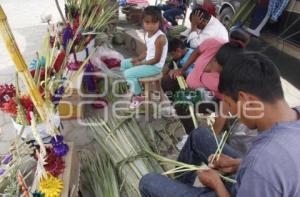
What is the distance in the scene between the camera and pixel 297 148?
41.2 inches

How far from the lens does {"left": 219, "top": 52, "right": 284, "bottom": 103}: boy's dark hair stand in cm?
118

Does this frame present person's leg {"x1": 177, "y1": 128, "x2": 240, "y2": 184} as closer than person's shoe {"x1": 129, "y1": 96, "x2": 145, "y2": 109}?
Yes

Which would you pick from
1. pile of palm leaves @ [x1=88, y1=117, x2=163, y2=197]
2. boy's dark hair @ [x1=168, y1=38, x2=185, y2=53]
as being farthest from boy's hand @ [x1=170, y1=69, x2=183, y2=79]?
pile of palm leaves @ [x1=88, y1=117, x2=163, y2=197]

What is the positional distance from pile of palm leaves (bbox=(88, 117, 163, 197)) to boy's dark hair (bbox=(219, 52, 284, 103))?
119 centimetres

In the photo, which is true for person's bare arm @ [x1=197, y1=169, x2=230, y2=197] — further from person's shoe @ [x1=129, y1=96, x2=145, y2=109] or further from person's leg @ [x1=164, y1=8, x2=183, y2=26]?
person's leg @ [x1=164, y1=8, x2=183, y2=26]

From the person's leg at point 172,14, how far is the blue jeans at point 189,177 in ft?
14.7

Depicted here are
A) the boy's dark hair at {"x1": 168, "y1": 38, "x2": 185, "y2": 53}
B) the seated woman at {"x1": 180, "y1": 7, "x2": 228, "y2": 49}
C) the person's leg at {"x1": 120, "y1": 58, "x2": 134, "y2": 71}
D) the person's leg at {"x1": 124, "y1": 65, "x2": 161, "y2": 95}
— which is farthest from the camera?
the person's leg at {"x1": 120, "y1": 58, "x2": 134, "y2": 71}

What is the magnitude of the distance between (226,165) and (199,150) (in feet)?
0.87

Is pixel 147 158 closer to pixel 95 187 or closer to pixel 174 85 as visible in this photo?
pixel 95 187

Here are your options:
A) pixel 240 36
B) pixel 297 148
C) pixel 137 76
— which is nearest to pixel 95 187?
pixel 137 76

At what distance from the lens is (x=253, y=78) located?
1.19 metres

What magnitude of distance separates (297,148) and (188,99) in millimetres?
1686

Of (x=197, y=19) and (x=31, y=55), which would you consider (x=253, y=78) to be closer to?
(x=197, y=19)

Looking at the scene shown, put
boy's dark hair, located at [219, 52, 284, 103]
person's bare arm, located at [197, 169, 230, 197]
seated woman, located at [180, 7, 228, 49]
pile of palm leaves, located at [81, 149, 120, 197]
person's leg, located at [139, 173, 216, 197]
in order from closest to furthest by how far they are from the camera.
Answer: boy's dark hair, located at [219, 52, 284, 103]
person's bare arm, located at [197, 169, 230, 197]
person's leg, located at [139, 173, 216, 197]
pile of palm leaves, located at [81, 149, 120, 197]
seated woman, located at [180, 7, 228, 49]
